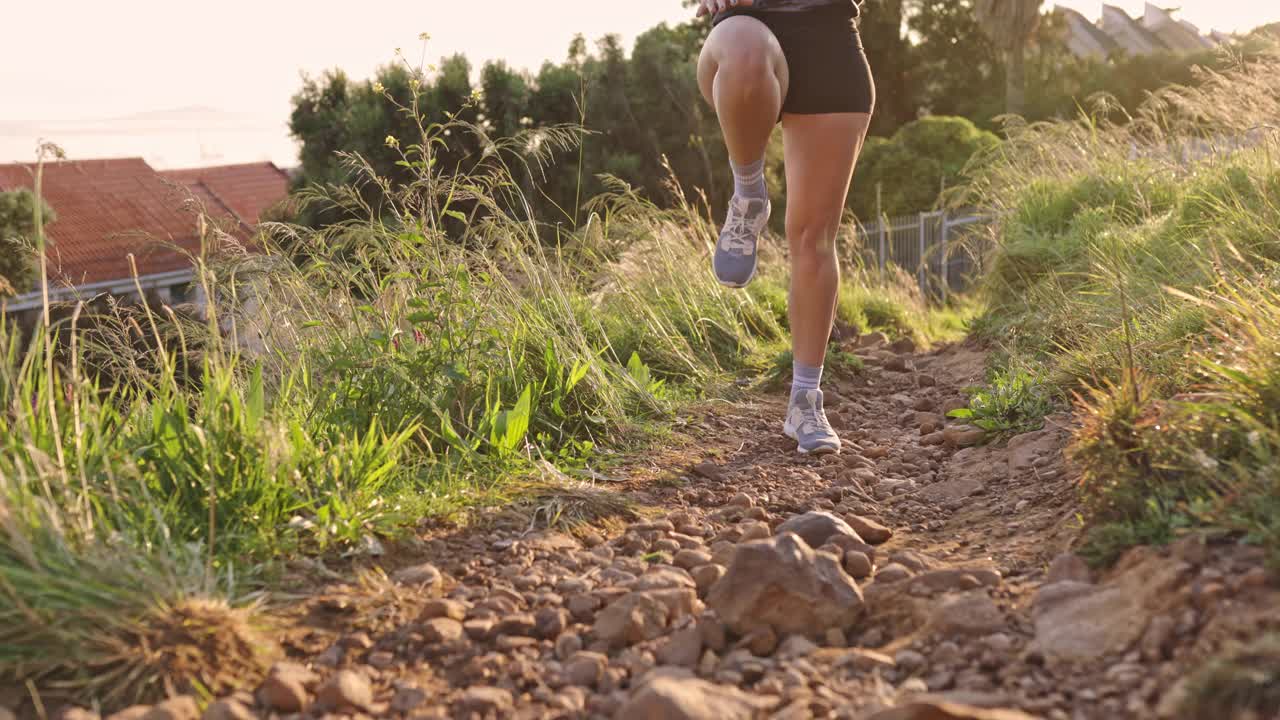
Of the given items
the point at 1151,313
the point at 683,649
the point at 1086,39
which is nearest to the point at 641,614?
the point at 683,649

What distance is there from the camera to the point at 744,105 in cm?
297

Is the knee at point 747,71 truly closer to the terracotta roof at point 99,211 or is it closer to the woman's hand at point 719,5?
the woman's hand at point 719,5

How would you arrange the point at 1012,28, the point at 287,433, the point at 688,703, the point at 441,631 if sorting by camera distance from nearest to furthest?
the point at 688,703
the point at 441,631
the point at 287,433
the point at 1012,28

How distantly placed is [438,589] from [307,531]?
0.32 metres

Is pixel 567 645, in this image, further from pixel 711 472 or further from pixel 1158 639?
pixel 711 472

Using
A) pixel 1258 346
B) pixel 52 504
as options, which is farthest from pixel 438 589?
pixel 1258 346

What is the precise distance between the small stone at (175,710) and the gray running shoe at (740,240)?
2139 millimetres

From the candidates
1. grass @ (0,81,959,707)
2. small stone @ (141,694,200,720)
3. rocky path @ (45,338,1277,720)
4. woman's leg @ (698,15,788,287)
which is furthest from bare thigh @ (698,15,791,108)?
small stone @ (141,694,200,720)

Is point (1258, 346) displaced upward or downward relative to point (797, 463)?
upward

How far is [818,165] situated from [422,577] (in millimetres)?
1747

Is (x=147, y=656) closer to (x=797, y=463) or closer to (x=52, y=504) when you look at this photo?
(x=52, y=504)

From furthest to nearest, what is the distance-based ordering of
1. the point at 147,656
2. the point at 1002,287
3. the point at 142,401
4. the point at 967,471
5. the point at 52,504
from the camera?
the point at 1002,287 → the point at 967,471 → the point at 142,401 → the point at 52,504 → the point at 147,656

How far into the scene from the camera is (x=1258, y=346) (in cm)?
207

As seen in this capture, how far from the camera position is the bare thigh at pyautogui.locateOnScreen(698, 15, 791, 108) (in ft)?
9.50
